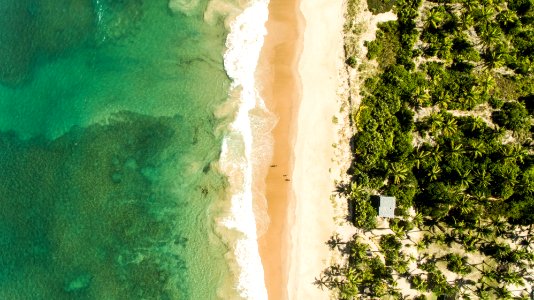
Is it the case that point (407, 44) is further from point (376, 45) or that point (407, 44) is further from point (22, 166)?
point (22, 166)

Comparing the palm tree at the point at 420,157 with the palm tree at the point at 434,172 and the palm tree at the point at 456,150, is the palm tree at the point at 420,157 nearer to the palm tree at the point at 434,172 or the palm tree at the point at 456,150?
the palm tree at the point at 434,172

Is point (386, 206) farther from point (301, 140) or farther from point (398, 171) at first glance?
point (301, 140)

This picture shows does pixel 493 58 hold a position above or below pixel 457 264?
above

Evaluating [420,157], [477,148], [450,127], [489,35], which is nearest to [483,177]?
[477,148]

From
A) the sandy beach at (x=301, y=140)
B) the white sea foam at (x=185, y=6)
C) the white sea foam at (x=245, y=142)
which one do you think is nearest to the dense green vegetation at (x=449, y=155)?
the sandy beach at (x=301, y=140)

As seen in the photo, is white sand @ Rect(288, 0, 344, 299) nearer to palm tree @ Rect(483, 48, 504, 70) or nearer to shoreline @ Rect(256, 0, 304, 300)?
shoreline @ Rect(256, 0, 304, 300)

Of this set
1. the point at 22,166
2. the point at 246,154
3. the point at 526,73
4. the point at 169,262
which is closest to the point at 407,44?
the point at 526,73
